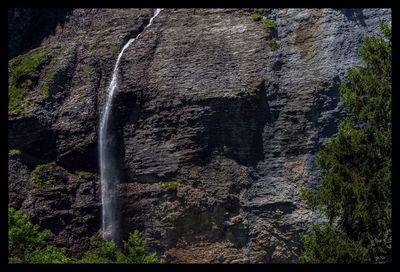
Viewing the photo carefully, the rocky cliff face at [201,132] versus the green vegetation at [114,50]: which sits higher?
the green vegetation at [114,50]

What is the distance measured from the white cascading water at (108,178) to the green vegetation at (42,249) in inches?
116

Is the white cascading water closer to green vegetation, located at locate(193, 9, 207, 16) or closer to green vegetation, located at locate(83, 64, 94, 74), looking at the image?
green vegetation, located at locate(83, 64, 94, 74)

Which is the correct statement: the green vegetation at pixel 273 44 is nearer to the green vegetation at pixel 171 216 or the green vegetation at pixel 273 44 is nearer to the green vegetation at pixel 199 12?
the green vegetation at pixel 199 12

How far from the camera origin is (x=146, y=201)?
102 feet

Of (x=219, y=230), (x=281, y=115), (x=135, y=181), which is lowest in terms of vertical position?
(x=219, y=230)

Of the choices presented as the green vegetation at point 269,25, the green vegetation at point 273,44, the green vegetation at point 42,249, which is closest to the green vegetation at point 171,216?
the green vegetation at point 42,249

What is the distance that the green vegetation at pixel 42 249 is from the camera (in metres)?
25.9

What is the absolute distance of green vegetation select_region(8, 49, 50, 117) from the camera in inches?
1323

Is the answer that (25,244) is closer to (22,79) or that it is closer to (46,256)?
(46,256)

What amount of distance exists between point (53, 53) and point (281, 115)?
36.4 feet

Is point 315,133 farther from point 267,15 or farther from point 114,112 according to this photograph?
point 114,112
